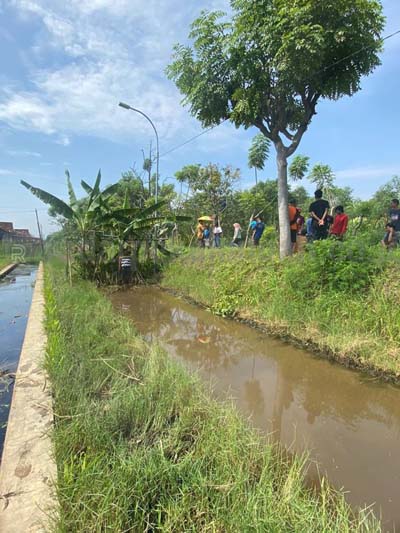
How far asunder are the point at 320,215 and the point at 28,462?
809cm

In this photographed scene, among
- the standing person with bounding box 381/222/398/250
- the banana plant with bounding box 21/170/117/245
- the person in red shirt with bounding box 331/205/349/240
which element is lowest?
the standing person with bounding box 381/222/398/250

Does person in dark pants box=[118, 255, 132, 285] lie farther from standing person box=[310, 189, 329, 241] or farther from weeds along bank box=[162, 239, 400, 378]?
standing person box=[310, 189, 329, 241]

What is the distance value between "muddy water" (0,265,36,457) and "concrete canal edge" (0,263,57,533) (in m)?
0.33

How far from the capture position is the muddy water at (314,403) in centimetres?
261

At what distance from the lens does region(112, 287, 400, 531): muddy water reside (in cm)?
261

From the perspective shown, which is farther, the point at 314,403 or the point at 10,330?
the point at 10,330

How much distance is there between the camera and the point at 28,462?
7.53 ft

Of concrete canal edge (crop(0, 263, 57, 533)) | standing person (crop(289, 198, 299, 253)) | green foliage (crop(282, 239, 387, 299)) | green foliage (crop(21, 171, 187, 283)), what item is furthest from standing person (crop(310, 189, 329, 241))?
concrete canal edge (crop(0, 263, 57, 533))

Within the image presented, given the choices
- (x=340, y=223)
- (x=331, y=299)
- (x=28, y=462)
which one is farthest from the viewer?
(x=340, y=223)

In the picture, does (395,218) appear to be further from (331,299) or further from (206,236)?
(206,236)

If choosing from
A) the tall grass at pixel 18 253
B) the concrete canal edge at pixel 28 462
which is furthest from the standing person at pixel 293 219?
the tall grass at pixel 18 253

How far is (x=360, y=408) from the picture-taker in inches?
143

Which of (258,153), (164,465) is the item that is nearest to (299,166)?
(258,153)

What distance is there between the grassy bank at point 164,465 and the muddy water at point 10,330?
84 centimetres
